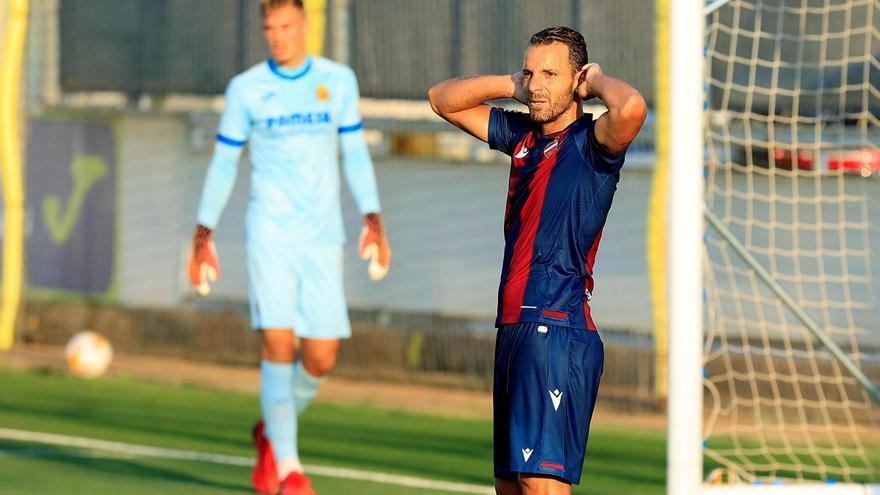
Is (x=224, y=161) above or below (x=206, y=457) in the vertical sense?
above

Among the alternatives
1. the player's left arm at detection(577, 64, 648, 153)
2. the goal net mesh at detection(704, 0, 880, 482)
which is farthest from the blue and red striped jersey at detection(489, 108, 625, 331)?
the goal net mesh at detection(704, 0, 880, 482)

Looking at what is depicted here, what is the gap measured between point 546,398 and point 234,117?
329 cm

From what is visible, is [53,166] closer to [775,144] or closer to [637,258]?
[637,258]

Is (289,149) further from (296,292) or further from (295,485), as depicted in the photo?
(295,485)

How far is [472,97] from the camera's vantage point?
550 centimetres

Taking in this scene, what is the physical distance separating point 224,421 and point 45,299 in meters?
4.23

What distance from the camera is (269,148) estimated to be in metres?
8.02

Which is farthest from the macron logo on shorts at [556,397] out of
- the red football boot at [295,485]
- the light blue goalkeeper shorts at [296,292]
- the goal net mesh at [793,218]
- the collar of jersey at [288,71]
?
the goal net mesh at [793,218]

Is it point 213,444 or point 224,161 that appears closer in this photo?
point 224,161

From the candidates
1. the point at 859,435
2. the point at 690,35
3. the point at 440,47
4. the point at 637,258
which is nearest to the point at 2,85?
the point at 440,47

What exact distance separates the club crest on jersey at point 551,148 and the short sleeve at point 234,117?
305cm

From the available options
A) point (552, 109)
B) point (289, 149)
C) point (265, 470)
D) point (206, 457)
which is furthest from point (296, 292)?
point (552, 109)

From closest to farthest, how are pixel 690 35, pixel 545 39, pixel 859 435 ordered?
pixel 545 39
pixel 690 35
pixel 859 435

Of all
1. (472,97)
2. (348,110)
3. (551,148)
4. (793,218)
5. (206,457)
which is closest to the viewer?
(551,148)
